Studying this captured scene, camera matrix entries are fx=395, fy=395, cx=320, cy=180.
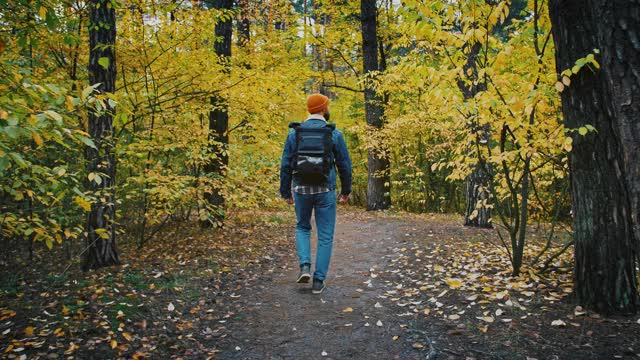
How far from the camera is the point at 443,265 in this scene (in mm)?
5367

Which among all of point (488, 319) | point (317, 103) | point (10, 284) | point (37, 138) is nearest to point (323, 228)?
point (317, 103)

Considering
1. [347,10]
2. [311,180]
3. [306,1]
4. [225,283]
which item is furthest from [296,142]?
[306,1]

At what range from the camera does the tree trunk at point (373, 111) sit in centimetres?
1202

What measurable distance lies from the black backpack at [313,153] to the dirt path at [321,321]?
1.39m

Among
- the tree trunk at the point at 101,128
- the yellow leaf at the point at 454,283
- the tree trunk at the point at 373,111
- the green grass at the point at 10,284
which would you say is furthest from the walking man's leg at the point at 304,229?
the tree trunk at the point at 373,111

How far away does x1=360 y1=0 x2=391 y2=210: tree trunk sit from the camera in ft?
39.4

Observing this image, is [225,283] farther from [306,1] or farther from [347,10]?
[306,1]

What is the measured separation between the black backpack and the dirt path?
4.54ft

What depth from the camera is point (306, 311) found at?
165 inches

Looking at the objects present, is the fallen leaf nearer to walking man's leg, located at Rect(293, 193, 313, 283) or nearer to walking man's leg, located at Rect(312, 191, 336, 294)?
walking man's leg, located at Rect(312, 191, 336, 294)

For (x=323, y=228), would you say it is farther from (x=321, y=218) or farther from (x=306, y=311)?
(x=306, y=311)

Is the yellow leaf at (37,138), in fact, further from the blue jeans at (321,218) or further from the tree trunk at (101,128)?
the tree trunk at (101,128)

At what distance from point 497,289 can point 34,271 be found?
21.3 feet

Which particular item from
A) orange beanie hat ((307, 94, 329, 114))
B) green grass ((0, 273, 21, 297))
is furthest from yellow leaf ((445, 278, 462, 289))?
green grass ((0, 273, 21, 297))
